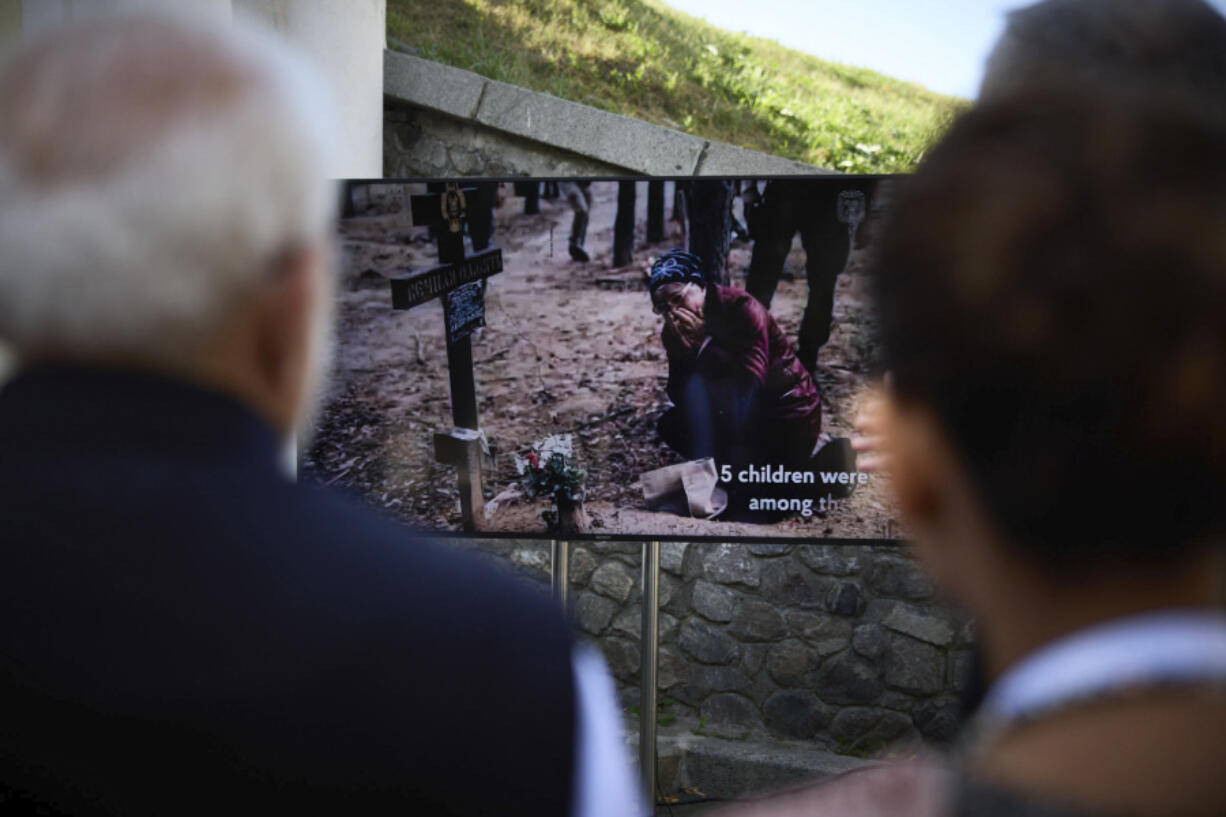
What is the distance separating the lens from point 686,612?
4.59m

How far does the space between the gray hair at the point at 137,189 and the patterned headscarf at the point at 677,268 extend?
1.79 metres

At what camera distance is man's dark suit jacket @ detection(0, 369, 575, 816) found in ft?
2.60

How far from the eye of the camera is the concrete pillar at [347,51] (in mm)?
4258

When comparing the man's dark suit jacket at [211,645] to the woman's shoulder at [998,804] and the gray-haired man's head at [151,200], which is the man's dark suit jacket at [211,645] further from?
the woman's shoulder at [998,804]

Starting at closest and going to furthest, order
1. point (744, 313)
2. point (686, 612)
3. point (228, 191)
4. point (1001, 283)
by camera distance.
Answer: point (1001, 283) → point (228, 191) → point (744, 313) → point (686, 612)

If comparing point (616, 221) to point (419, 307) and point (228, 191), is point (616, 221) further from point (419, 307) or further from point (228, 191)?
point (228, 191)

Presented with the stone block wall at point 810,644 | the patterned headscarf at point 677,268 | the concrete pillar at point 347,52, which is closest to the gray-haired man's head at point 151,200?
the patterned headscarf at point 677,268

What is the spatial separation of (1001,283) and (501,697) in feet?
1.67

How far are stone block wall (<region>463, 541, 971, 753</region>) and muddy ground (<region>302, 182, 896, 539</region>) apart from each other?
194 centimetres

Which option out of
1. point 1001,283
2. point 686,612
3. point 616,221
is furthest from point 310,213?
point 686,612

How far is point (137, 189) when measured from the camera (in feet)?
2.56

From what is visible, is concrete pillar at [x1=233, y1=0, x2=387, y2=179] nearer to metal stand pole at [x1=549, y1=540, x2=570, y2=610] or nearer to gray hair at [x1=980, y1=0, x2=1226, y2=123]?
metal stand pole at [x1=549, y1=540, x2=570, y2=610]

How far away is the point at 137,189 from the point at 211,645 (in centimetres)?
33

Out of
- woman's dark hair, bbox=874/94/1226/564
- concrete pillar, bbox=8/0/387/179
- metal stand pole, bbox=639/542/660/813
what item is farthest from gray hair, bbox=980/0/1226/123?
concrete pillar, bbox=8/0/387/179
